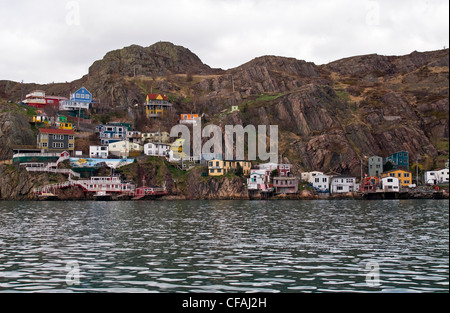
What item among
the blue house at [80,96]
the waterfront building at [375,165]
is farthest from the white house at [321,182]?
the blue house at [80,96]

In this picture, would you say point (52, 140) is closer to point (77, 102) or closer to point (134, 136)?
point (134, 136)

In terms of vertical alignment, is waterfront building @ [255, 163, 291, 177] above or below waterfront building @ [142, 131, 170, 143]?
below

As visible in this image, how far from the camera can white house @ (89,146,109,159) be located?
144m

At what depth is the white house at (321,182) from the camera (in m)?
142

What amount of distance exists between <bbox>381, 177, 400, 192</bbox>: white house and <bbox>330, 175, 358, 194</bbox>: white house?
8.30 m

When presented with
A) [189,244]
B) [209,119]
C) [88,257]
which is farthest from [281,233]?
[209,119]

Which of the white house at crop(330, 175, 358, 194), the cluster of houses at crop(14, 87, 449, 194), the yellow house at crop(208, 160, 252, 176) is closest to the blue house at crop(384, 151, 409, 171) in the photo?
the cluster of houses at crop(14, 87, 449, 194)

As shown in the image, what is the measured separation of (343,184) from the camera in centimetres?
14325

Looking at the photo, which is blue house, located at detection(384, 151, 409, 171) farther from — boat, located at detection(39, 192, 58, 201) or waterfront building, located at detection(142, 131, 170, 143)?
boat, located at detection(39, 192, 58, 201)

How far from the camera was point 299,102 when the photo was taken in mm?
179250

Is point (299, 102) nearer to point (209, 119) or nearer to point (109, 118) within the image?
point (209, 119)

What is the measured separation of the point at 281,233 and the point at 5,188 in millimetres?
103434
